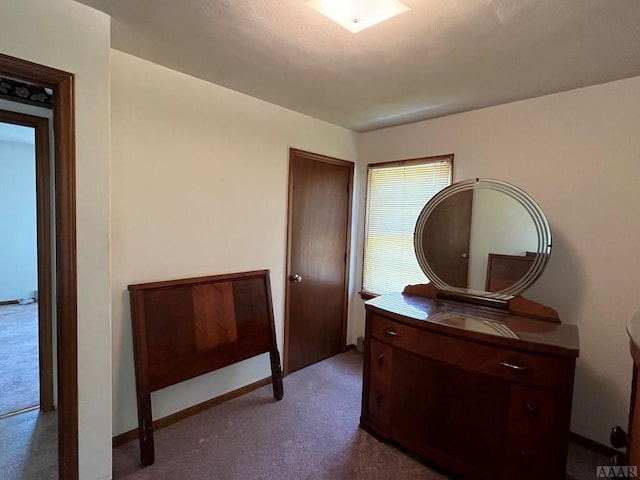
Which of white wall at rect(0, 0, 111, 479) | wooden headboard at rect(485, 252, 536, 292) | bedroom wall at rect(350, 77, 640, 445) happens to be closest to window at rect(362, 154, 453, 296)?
bedroom wall at rect(350, 77, 640, 445)

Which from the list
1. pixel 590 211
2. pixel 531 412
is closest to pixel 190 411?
pixel 531 412

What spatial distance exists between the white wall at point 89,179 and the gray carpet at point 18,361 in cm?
126

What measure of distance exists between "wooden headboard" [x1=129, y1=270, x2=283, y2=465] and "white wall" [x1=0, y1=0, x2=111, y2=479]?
29cm

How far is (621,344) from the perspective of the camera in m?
2.05

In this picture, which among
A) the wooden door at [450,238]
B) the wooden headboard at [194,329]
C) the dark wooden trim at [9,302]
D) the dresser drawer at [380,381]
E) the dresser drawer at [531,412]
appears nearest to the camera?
the dresser drawer at [531,412]

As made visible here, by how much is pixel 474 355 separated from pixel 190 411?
1.90 m

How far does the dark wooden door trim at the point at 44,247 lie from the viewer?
2266 millimetres

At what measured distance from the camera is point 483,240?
2.38 m

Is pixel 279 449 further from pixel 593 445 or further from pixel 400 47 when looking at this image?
pixel 400 47

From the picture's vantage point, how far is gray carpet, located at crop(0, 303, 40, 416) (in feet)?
8.00

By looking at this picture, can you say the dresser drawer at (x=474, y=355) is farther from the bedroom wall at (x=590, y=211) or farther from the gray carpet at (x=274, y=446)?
the bedroom wall at (x=590, y=211)

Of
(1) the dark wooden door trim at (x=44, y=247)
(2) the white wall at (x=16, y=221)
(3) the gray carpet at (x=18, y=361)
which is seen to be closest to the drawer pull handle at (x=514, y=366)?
(1) the dark wooden door trim at (x=44, y=247)

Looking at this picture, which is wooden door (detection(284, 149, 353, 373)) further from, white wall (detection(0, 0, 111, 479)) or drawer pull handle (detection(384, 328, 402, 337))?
white wall (detection(0, 0, 111, 479))

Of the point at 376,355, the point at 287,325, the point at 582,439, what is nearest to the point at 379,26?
the point at 376,355
